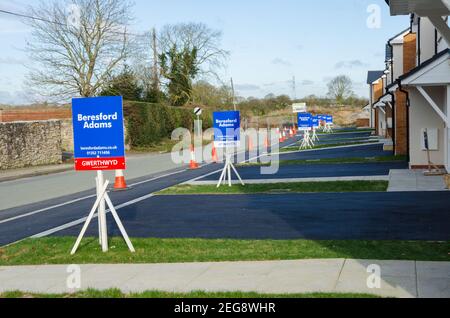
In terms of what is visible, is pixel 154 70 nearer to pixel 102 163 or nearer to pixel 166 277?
pixel 102 163

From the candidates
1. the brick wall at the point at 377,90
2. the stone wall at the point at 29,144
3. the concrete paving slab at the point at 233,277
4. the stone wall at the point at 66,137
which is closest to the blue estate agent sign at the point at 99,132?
the concrete paving slab at the point at 233,277

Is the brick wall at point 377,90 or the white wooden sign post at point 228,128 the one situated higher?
the brick wall at point 377,90

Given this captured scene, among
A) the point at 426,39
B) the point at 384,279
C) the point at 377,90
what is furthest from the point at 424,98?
the point at 377,90

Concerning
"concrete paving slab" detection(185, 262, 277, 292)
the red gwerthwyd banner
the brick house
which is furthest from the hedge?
"concrete paving slab" detection(185, 262, 277, 292)

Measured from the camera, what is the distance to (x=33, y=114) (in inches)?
1690

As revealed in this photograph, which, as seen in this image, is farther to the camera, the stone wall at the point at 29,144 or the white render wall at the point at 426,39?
the stone wall at the point at 29,144

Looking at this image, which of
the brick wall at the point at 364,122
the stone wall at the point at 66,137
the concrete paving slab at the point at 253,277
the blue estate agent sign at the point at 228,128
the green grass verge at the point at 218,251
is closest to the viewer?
the concrete paving slab at the point at 253,277

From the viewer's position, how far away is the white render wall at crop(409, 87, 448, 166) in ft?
59.8

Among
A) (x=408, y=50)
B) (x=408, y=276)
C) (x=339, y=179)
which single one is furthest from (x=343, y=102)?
(x=408, y=276)

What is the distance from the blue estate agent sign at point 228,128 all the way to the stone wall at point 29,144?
1494 centimetres

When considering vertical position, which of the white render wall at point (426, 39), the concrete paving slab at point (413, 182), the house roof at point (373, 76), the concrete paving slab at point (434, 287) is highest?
the house roof at point (373, 76)

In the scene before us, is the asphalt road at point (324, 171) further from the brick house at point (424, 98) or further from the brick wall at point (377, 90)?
the brick wall at point (377, 90)

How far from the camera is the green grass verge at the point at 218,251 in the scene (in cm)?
774
